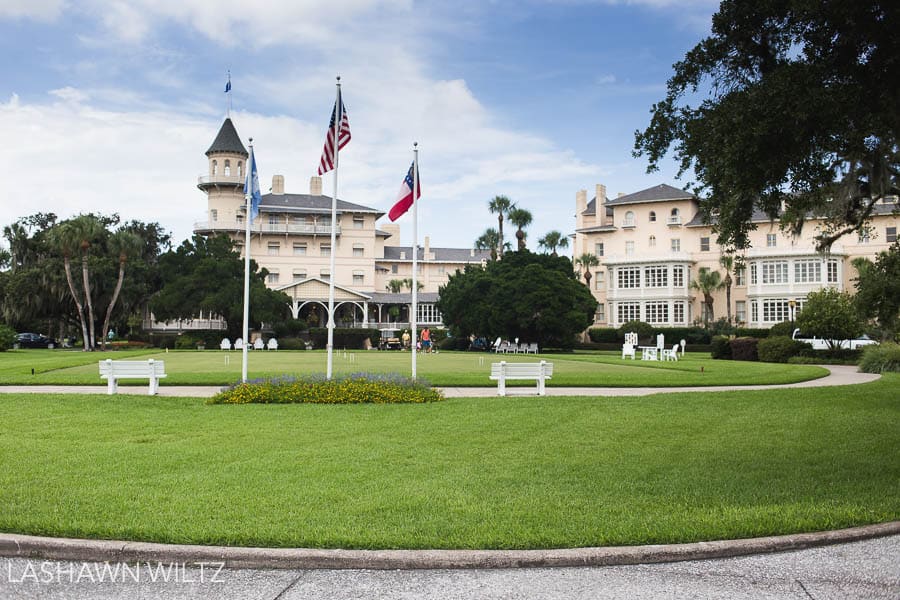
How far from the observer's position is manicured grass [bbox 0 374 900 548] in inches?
256

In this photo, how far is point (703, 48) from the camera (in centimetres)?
1117

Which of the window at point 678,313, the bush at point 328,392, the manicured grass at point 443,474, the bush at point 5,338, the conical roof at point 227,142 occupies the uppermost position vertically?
the conical roof at point 227,142

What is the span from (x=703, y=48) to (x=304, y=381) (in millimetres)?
10785

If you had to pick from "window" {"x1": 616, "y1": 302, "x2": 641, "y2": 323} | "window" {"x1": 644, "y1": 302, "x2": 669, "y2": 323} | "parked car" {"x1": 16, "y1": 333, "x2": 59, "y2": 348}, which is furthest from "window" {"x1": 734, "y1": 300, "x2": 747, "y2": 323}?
"parked car" {"x1": 16, "y1": 333, "x2": 59, "y2": 348}

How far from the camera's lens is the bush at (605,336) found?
70500 millimetres

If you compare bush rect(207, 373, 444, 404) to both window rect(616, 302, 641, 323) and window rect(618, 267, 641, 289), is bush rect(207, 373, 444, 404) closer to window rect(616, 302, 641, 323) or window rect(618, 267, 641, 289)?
window rect(616, 302, 641, 323)

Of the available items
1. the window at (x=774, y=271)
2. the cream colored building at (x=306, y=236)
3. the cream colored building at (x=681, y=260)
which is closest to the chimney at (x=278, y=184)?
the cream colored building at (x=306, y=236)

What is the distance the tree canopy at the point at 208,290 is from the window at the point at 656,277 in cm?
3458

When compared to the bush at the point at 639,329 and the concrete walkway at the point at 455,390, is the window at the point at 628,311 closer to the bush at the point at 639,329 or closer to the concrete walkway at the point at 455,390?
the bush at the point at 639,329

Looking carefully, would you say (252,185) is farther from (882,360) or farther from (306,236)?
(306,236)

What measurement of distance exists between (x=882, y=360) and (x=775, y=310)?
142 ft

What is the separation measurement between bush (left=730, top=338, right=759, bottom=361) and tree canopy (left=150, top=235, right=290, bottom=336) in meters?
36.6

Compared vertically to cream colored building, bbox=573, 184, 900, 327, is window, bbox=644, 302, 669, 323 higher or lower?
lower

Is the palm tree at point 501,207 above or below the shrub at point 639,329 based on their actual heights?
above
